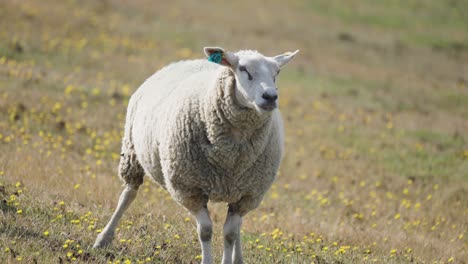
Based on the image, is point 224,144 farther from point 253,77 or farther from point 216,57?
point 216,57

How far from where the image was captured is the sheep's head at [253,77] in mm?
5926

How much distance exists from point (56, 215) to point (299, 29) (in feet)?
75.7

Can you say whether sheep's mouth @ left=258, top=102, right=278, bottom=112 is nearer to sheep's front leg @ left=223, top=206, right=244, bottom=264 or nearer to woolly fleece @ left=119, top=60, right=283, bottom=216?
woolly fleece @ left=119, top=60, right=283, bottom=216

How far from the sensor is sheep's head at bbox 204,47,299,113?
593 cm

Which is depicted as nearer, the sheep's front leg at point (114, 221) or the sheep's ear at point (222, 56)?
the sheep's ear at point (222, 56)

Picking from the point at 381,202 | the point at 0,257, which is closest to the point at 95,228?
the point at 0,257

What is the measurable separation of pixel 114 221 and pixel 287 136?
8.02 metres

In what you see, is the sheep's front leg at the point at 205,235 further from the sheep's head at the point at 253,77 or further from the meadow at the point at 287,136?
the sheep's head at the point at 253,77

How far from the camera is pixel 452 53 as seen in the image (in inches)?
1200

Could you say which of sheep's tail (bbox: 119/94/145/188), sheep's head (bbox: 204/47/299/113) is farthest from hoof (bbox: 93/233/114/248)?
sheep's head (bbox: 204/47/299/113)

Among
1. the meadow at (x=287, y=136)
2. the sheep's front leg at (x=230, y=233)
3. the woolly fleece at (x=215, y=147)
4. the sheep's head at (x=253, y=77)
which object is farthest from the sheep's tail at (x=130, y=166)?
the sheep's head at (x=253, y=77)

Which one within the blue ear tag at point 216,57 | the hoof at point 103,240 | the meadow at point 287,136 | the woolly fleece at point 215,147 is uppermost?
the blue ear tag at point 216,57

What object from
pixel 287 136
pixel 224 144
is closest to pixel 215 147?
pixel 224 144

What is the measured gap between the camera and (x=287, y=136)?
49.2ft
